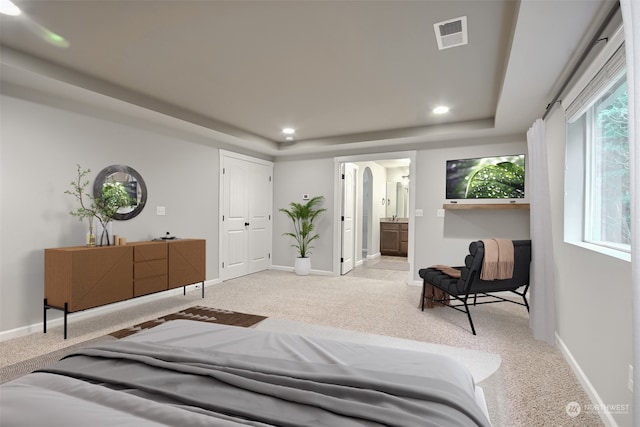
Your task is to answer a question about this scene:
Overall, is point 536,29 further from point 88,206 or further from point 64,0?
point 88,206

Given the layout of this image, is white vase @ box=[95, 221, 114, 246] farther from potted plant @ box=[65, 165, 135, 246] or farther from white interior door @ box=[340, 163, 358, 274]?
white interior door @ box=[340, 163, 358, 274]

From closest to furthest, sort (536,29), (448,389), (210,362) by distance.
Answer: (448,389) → (210,362) → (536,29)

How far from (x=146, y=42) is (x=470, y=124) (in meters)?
3.90

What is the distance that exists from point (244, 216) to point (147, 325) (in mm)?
2726

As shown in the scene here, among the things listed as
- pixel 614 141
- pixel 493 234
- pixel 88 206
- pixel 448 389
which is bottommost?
pixel 448 389

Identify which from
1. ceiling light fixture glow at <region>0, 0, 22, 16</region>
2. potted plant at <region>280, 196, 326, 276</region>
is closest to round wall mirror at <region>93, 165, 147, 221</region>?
ceiling light fixture glow at <region>0, 0, 22, 16</region>

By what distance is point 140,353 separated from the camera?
1.32 meters

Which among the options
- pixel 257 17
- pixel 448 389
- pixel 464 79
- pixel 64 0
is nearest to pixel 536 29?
pixel 464 79

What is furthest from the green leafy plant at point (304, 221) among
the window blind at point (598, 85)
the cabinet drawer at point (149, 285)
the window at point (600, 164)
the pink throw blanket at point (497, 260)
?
the window blind at point (598, 85)

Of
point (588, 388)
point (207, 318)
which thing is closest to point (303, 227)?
point (207, 318)

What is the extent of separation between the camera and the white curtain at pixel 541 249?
2.91m

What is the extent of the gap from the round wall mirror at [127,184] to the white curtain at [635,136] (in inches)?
169

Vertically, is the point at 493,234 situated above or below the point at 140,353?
above

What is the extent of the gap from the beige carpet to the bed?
3.30ft
